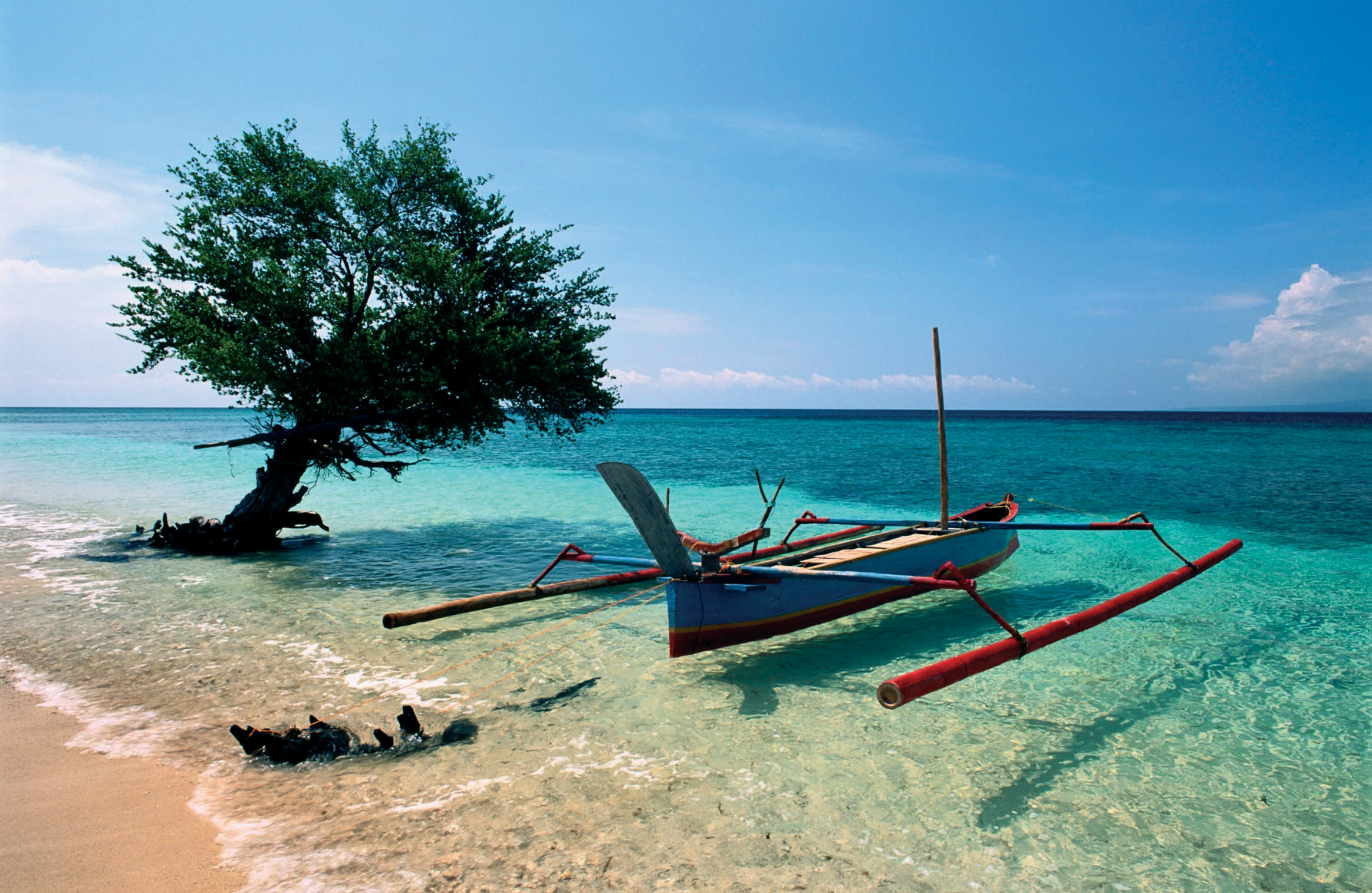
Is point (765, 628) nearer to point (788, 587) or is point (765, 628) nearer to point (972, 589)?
point (788, 587)

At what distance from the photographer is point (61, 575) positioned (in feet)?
44.8

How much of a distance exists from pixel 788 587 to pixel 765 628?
0.64 m

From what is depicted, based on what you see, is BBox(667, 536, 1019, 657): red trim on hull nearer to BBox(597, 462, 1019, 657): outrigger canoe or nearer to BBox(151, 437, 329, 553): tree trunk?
BBox(597, 462, 1019, 657): outrigger canoe

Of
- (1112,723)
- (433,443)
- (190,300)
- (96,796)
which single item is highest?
(190,300)

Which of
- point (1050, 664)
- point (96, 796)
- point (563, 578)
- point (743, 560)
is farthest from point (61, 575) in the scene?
point (1050, 664)

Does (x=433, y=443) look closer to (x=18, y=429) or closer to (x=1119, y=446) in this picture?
(x=1119, y=446)

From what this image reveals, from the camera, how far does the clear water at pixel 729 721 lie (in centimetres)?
515

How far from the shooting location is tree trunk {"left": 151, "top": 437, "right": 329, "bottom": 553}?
1661 cm

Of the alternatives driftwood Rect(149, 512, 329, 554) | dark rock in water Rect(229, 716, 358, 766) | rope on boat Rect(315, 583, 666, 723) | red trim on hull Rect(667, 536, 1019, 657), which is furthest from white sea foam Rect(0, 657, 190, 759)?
driftwood Rect(149, 512, 329, 554)

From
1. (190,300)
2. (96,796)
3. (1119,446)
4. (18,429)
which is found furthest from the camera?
(18,429)

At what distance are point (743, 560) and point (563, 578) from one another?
4558mm

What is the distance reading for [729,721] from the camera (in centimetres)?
746

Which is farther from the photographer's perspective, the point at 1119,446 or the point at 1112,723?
the point at 1119,446

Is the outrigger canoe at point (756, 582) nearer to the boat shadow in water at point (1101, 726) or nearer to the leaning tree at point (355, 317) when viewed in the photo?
the boat shadow in water at point (1101, 726)
